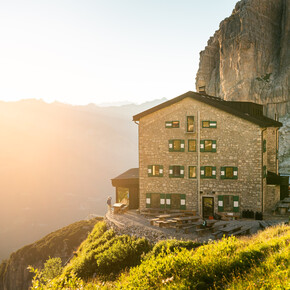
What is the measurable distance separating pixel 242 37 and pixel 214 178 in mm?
66886

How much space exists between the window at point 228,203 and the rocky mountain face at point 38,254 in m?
19.1

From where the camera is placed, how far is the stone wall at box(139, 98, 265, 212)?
21.4 metres

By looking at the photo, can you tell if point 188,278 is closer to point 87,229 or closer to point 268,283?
point 268,283

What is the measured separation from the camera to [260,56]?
247 ft

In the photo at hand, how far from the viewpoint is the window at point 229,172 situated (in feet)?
71.5

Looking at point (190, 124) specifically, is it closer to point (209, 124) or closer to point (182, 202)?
point (209, 124)

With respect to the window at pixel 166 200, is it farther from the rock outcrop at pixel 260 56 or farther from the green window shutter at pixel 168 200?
the rock outcrop at pixel 260 56

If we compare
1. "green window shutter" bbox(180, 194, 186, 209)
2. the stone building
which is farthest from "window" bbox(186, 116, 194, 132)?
"green window shutter" bbox(180, 194, 186, 209)

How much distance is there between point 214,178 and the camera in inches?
881

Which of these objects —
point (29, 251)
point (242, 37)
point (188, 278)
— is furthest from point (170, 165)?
point (242, 37)

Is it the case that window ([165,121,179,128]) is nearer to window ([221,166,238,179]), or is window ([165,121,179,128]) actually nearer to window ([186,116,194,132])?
window ([186,116,194,132])

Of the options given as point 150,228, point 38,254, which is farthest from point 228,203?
point 38,254

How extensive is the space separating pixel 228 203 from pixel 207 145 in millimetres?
5096

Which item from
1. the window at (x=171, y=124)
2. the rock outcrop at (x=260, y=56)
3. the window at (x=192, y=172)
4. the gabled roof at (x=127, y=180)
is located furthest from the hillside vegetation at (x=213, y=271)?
the rock outcrop at (x=260, y=56)
